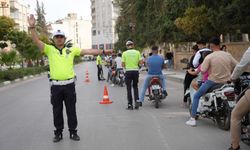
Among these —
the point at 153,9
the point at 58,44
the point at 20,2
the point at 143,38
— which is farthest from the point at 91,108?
the point at 20,2

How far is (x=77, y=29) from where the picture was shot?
181 metres

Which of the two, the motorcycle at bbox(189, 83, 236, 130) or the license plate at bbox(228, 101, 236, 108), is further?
the motorcycle at bbox(189, 83, 236, 130)

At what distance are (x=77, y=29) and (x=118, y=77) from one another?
161469 mm

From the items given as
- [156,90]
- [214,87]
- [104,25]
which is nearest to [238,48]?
[156,90]

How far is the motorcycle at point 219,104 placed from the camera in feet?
26.7

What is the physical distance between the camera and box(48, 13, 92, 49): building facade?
178 m

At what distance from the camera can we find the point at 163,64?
40.3 ft

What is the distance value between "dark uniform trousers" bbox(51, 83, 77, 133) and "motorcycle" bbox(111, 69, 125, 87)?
13.4m

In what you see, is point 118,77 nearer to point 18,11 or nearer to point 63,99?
point 63,99

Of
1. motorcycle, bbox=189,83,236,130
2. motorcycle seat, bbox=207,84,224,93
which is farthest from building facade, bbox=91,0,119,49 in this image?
motorcycle seat, bbox=207,84,224,93

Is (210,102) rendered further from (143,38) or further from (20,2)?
(20,2)

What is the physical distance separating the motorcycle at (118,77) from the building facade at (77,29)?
503 ft

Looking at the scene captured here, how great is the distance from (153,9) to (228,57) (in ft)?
82.7

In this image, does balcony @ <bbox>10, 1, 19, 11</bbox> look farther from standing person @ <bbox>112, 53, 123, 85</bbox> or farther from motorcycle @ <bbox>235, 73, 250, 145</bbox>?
motorcycle @ <bbox>235, 73, 250, 145</bbox>
